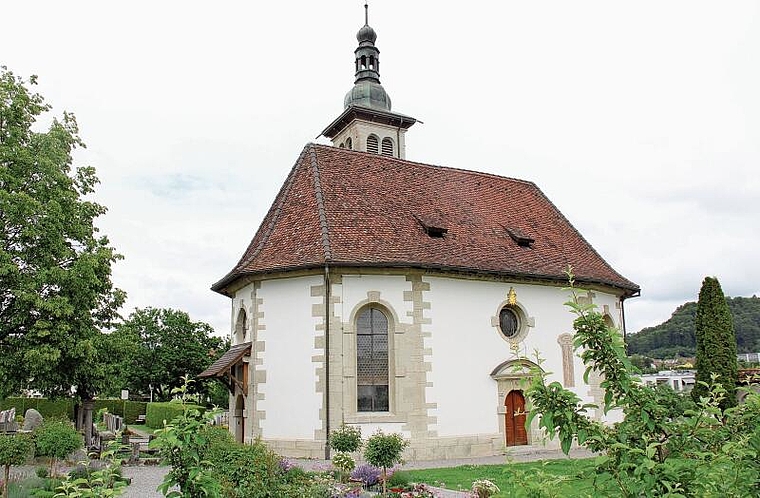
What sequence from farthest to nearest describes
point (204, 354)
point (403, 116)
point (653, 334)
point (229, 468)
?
1. point (653, 334)
2. point (204, 354)
3. point (403, 116)
4. point (229, 468)

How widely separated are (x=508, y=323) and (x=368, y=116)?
1393cm

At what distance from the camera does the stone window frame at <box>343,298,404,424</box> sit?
668 inches

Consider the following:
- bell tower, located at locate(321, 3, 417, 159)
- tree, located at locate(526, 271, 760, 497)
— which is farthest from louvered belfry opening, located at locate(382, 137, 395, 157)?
tree, located at locate(526, 271, 760, 497)

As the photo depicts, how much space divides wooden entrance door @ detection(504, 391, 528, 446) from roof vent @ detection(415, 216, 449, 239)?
5000 mm

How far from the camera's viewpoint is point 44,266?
1848 cm

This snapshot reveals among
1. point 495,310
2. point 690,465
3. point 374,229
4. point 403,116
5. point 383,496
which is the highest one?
point 403,116

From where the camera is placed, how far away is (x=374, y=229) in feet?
61.2

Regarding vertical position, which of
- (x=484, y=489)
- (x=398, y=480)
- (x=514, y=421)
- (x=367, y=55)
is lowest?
(x=398, y=480)

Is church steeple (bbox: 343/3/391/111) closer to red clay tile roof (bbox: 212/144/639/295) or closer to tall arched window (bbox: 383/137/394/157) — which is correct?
tall arched window (bbox: 383/137/394/157)

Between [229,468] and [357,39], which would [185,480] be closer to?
[229,468]

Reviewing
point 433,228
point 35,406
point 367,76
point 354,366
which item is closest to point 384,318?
point 354,366

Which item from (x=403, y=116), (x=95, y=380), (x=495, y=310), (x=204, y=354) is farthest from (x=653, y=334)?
(x=95, y=380)

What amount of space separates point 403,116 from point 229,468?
24.9 meters

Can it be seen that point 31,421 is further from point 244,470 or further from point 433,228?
point 244,470
